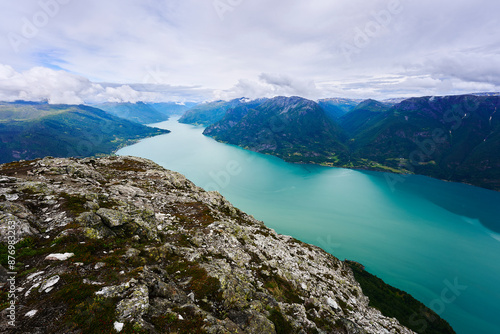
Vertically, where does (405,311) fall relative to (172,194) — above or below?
below

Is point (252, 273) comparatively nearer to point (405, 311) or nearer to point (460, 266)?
point (405, 311)

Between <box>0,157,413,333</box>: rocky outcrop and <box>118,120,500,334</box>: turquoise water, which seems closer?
<box>0,157,413,333</box>: rocky outcrop

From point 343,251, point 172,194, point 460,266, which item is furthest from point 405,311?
point 172,194

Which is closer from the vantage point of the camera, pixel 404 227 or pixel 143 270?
pixel 143 270

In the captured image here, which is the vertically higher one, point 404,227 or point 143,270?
point 143,270

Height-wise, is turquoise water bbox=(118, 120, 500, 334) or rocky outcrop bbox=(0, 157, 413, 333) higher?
rocky outcrop bbox=(0, 157, 413, 333)

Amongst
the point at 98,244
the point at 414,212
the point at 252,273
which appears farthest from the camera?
the point at 414,212
